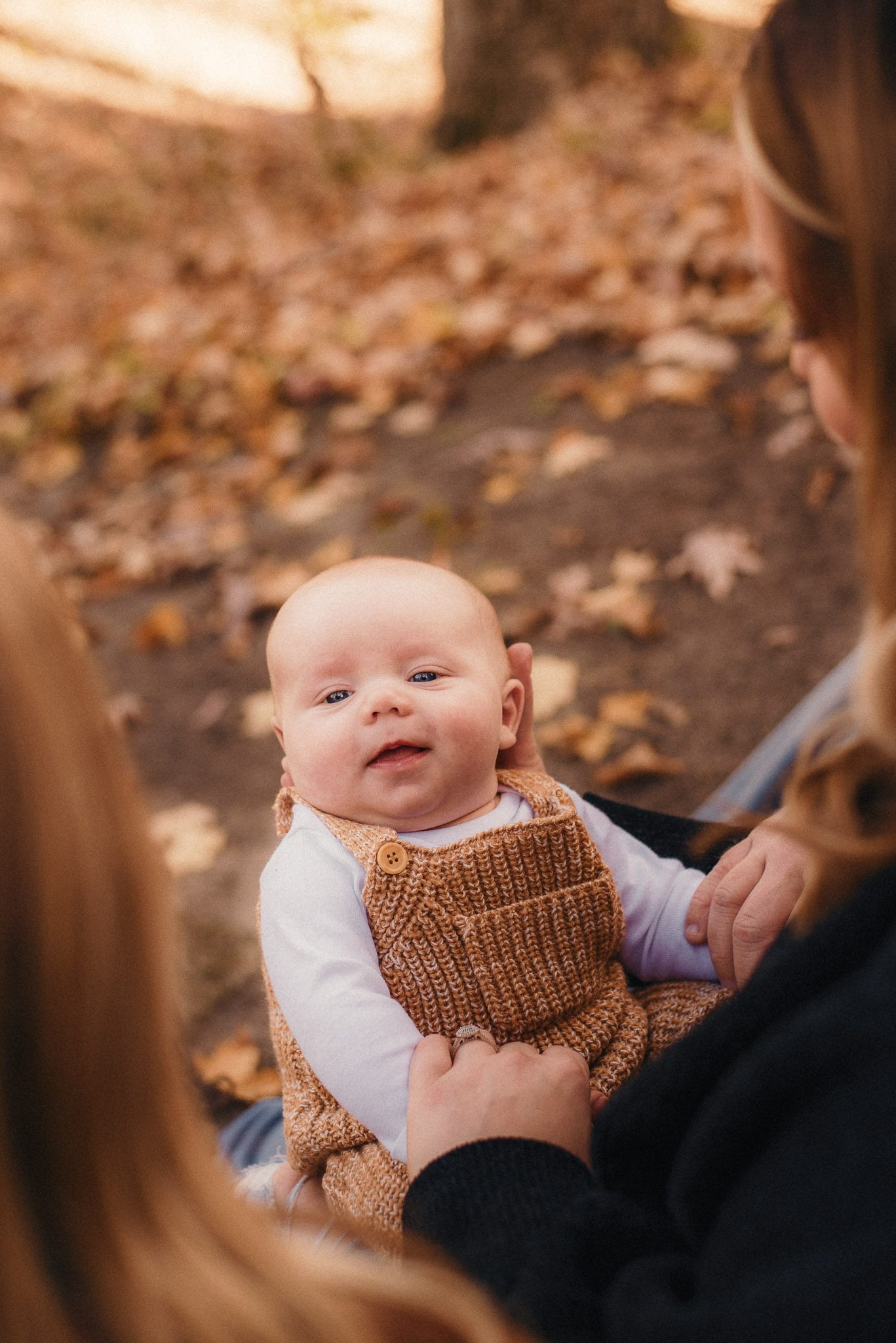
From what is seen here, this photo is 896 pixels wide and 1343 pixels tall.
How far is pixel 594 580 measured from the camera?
3686 millimetres

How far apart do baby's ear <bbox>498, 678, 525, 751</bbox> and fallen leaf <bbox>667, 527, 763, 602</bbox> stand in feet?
6.07

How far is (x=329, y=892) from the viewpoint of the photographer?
149 cm

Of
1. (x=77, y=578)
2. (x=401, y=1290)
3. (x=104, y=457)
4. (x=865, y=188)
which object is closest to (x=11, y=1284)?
(x=401, y=1290)

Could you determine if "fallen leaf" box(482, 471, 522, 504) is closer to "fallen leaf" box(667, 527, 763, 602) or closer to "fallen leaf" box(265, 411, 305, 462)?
"fallen leaf" box(667, 527, 763, 602)

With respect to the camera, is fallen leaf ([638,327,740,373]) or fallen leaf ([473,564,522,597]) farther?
fallen leaf ([638,327,740,373])

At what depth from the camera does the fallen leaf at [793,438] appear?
3865 mm

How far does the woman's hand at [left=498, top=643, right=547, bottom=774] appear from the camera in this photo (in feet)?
6.02

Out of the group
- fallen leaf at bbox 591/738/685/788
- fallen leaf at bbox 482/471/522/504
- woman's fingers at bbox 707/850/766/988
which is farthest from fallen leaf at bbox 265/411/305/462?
woman's fingers at bbox 707/850/766/988

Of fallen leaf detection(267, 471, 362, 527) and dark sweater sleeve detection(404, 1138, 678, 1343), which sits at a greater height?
fallen leaf detection(267, 471, 362, 527)

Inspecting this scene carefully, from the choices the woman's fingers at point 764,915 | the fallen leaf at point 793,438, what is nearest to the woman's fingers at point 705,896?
the woman's fingers at point 764,915

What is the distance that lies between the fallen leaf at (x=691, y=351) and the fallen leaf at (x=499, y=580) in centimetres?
141

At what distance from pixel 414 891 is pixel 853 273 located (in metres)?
0.98

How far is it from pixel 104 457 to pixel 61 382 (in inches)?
31.8

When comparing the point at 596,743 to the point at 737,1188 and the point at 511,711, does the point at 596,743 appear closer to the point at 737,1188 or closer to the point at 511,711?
the point at 511,711
